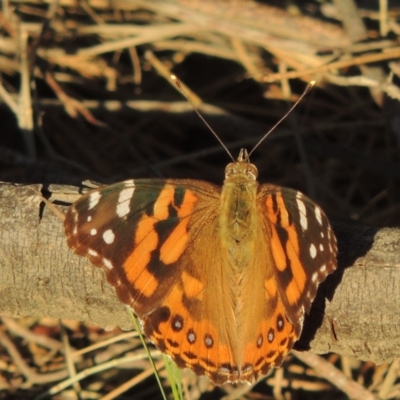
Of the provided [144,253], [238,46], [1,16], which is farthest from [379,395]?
[1,16]

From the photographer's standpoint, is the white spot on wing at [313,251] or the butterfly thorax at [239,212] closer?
the white spot on wing at [313,251]

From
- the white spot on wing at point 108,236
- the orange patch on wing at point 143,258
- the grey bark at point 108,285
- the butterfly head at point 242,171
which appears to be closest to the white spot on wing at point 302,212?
the grey bark at point 108,285

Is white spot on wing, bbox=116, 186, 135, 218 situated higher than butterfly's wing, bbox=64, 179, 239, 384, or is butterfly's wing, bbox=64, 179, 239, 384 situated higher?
white spot on wing, bbox=116, 186, 135, 218

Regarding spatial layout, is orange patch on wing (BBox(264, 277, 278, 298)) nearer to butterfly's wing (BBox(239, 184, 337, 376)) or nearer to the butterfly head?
butterfly's wing (BBox(239, 184, 337, 376))

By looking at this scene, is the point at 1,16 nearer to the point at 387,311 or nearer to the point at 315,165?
the point at 315,165

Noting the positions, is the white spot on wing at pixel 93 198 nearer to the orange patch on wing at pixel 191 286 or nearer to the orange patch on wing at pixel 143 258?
the orange patch on wing at pixel 143 258

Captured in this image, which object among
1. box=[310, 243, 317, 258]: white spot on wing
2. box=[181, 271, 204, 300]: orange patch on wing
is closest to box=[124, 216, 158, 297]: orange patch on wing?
box=[181, 271, 204, 300]: orange patch on wing
